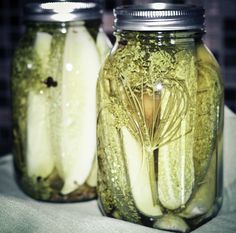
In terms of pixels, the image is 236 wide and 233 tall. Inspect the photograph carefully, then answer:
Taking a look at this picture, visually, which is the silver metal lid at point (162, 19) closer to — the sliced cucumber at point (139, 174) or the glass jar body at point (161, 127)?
the glass jar body at point (161, 127)

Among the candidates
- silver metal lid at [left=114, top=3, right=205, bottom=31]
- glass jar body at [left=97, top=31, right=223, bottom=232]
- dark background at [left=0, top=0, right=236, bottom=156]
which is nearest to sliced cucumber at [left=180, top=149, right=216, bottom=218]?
glass jar body at [left=97, top=31, right=223, bottom=232]

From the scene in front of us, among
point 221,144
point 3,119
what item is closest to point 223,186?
point 221,144

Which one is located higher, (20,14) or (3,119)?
(20,14)

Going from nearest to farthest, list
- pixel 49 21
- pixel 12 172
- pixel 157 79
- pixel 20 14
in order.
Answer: pixel 157 79 → pixel 49 21 → pixel 12 172 → pixel 20 14

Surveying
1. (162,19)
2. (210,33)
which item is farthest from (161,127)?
(210,33)

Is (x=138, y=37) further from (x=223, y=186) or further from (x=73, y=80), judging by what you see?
(x=223, y=186)

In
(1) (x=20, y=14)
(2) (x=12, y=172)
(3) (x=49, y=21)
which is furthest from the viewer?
(1) (x=20, y=14)

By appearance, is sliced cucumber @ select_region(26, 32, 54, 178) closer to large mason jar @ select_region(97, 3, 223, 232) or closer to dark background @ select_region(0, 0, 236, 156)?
large mason jar @ select_region(97, 3, 223, 232)
